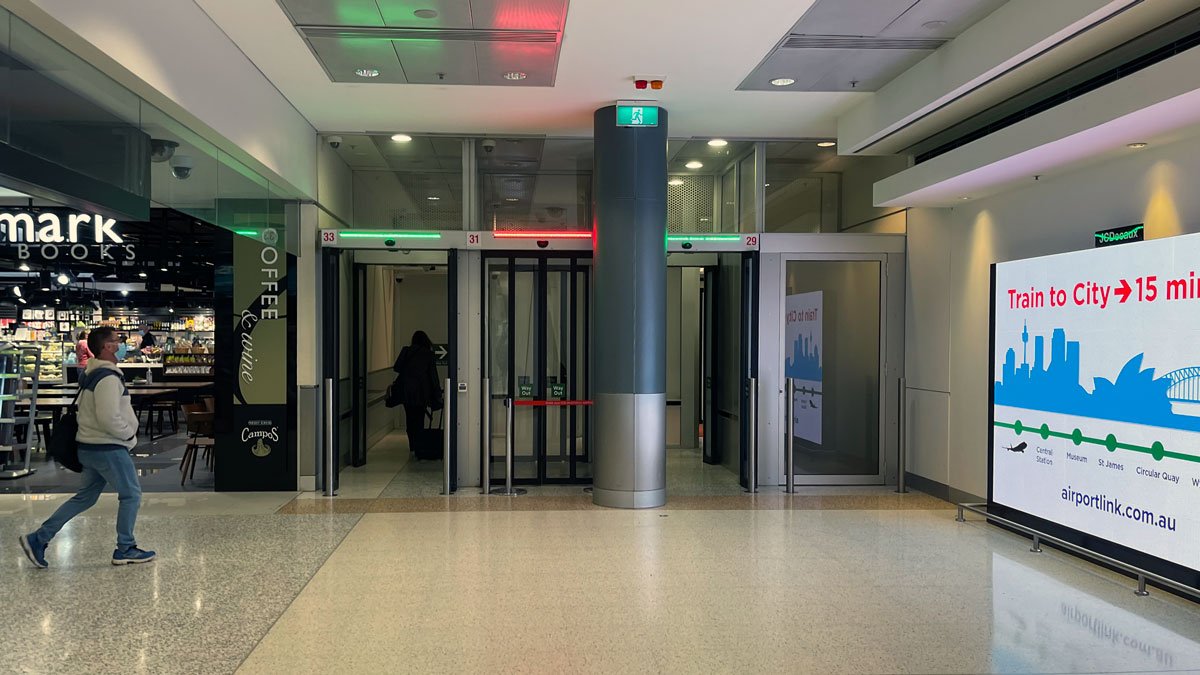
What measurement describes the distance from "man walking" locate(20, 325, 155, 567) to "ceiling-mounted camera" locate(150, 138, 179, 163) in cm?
124

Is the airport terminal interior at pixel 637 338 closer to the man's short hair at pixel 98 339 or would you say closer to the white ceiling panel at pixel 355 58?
the white ceiling panel at pixel 355 58

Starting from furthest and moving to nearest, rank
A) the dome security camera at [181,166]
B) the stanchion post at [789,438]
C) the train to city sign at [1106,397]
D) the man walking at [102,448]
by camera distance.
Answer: the stanchion post at [789,438]
the man walking at [102,448]
the dome security camera at [181,166]
the train to city sign at [1106,397]

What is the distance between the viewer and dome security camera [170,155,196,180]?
5018 millimetres

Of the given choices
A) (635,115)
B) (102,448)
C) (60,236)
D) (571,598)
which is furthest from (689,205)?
(60,236)

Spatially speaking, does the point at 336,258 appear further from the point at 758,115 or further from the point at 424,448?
the point at 758,115

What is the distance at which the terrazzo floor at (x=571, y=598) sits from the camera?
3787 millimetres

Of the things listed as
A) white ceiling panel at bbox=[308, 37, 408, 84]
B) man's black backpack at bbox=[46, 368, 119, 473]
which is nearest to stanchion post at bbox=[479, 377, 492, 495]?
white ceiling panel at bbox=[308, 37, 408, 84]

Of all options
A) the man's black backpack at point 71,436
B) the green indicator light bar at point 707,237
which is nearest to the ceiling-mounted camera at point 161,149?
the man's black backpack at point 71,436

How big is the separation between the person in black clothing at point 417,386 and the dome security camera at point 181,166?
Answer: 498 centimetres

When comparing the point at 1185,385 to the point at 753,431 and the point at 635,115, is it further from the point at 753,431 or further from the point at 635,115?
the point at 635,115

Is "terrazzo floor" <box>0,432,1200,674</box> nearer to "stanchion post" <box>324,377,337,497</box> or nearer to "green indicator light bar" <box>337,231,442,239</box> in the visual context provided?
"stanchion post" <box>324,377,337,497</box>

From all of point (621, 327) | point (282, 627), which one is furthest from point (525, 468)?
point (282, 627)

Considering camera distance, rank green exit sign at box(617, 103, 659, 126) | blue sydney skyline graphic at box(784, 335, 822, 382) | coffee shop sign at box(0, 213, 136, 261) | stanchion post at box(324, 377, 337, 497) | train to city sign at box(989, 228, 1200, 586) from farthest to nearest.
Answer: blue sydney skyline graphic at box(784, 335, 822, 382), stanchion post at box(324, 377, 337, 497), green exit sign at box(617, 103, 659, 126), coffee shop sign at box(0, 213, 136, 261), train to city sign at box(989, 228, 1200, 586)

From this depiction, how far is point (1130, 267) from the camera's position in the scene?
4.75 m
